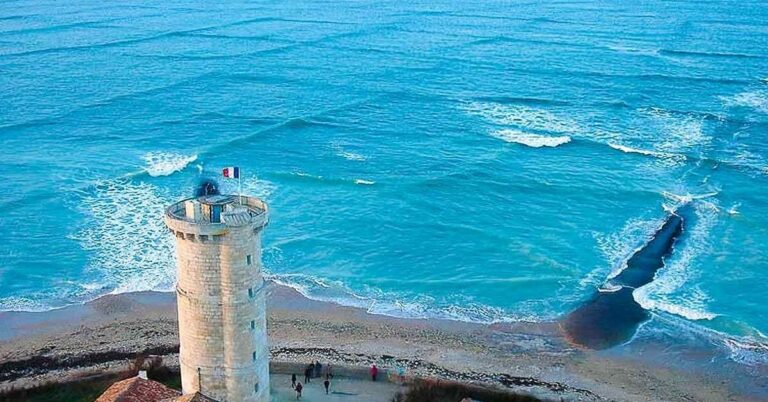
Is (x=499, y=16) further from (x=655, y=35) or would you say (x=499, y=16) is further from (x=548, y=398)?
(x=548, y=398)

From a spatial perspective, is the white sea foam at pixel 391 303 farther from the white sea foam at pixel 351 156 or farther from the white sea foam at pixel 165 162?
the white sea foam at pixel 351 156

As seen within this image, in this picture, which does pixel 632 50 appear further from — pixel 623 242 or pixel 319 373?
pixel 319 373

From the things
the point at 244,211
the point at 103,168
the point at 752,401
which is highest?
the point at 244,211

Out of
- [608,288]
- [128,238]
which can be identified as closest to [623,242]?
[608,288]

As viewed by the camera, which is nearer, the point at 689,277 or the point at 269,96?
the point at 689,277

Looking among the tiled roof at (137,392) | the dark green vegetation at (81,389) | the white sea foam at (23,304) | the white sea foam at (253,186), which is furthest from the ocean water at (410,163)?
the tiled roof at (137,392)

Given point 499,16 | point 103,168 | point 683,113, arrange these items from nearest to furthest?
1. point 103,168
2. point 683,113
3. point 499,16

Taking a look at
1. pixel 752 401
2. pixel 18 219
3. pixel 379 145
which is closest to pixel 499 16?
pixel 379 145

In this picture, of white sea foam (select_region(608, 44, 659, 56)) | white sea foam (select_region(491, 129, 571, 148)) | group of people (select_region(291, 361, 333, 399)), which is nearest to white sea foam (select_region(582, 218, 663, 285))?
white sea foam (select_region(491, 129, 571, 148))

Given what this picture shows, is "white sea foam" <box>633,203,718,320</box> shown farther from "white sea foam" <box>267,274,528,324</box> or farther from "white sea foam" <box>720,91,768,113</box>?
"white sea foam" <box>720,91,768,113</box>
